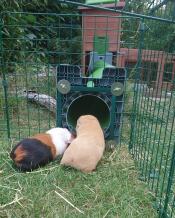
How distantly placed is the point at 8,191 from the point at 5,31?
2880 millimetres

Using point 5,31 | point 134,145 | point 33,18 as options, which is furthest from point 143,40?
point 33,18

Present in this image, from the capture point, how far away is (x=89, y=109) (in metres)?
3.25

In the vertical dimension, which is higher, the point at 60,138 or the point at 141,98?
the point at 141,98

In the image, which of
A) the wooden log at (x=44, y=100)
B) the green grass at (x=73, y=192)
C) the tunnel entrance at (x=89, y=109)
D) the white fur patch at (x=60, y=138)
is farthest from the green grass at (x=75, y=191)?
the wooden log at (x=44, y=100)

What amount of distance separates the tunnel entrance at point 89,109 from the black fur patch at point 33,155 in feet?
2.02

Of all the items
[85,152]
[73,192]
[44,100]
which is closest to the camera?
[73,192]

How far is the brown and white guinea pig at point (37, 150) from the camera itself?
7.50 feet

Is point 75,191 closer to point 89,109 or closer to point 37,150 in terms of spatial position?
point 37,150

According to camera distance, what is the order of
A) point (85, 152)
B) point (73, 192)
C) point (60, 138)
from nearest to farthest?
point (73, 192) < point (85, 152) < point (60, 138)

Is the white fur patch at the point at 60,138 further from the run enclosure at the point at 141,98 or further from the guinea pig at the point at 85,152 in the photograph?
the run enclosure at the point at 141,98

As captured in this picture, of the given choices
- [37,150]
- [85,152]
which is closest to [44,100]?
[37,150]

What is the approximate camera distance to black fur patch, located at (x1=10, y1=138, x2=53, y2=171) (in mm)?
2283

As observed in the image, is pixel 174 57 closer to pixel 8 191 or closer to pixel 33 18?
pixel 8 191

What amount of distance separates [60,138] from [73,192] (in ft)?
1.91
